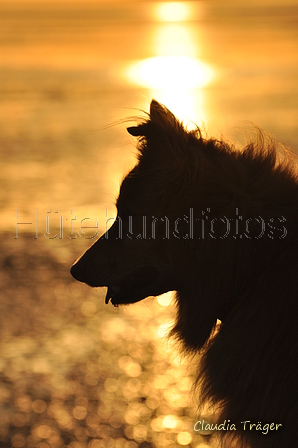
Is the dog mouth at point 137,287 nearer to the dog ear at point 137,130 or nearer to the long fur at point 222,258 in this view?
the long fur at point 222,258

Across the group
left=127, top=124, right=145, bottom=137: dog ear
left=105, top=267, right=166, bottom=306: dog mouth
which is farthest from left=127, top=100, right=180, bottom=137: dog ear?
left=105, top=267, right=166, bottom=306: dog mouth

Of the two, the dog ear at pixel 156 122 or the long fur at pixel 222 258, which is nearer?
the long fur at pixel 222 258

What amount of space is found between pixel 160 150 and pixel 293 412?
56.1 inches

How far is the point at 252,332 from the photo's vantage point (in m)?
3.83

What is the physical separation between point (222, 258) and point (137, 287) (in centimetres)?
54

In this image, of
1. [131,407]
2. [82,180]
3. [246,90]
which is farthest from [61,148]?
[131,407]

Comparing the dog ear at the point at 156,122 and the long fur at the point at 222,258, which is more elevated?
the dog ear at the point at 156,122

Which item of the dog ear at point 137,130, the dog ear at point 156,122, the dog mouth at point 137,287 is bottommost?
the dog mouth at point 137,287

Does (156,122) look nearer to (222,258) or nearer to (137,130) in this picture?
(137,130)

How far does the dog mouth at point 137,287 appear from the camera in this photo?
4.00 metres

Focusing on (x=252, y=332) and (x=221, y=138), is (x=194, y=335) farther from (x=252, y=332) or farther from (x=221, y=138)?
(x=221, y=138)

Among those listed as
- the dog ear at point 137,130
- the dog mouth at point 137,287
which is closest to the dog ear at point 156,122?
the dog ear at point 137,130

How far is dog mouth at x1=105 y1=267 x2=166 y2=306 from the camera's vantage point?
13.1 feet

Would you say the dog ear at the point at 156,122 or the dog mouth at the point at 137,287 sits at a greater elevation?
the dog ear at the point at 156,122
